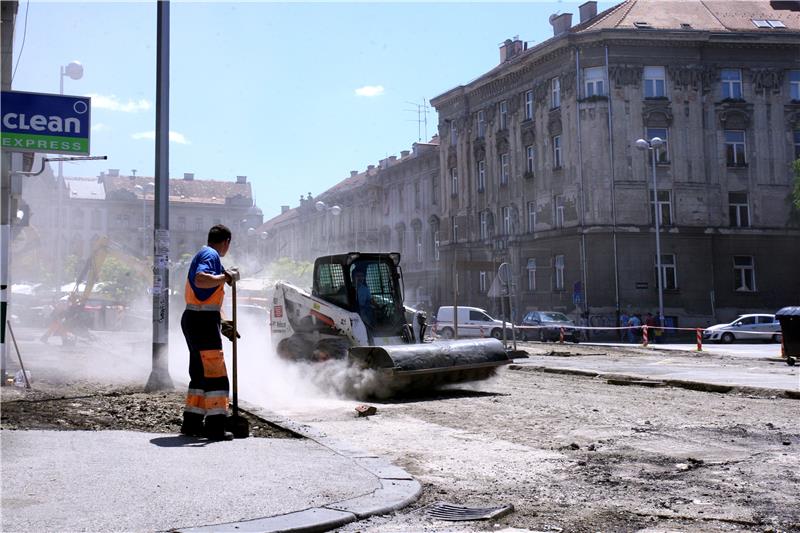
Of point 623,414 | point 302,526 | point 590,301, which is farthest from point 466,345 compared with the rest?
point 590,301

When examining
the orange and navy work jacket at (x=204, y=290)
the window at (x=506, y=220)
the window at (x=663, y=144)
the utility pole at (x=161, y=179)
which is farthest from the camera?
the window at (x=506, y=220)

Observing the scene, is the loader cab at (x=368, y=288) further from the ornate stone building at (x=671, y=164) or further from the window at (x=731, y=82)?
the window at (x=731, y=82)

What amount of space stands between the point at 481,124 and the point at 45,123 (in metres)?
40.2

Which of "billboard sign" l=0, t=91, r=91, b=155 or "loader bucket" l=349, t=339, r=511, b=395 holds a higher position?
"billboard sign" l=0, t=91, r=91, b=155

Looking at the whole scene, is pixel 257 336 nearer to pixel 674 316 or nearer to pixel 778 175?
pixel 674 316

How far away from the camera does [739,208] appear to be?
41375 mm

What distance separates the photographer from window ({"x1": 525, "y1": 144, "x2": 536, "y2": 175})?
147ft

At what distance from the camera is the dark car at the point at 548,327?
35.9 metres

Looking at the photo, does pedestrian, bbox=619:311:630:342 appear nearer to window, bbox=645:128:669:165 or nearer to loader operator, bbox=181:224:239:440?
window, bbox=645:128:669:165

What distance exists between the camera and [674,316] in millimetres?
39906

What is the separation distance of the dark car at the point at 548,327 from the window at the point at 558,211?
6126 millimetres

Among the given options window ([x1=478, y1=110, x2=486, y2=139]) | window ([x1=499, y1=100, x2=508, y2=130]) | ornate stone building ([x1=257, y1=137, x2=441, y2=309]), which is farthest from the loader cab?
ornate stone building ([x1=257, y1=137, x2=441, y2=309])

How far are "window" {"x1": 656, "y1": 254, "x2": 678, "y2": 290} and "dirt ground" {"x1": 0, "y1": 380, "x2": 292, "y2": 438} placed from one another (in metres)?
33.0

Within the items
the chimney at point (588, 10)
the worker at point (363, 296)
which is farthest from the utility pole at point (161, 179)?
the chimney at point (588, 10)
